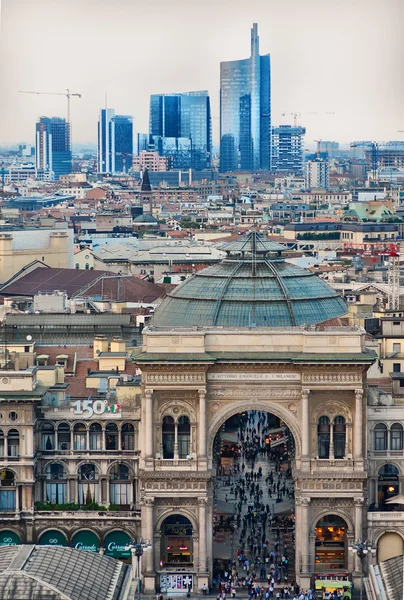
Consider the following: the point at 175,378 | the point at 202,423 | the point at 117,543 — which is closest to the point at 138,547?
the point at 202,423

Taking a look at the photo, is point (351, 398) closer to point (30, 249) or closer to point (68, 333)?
point (68, 333)

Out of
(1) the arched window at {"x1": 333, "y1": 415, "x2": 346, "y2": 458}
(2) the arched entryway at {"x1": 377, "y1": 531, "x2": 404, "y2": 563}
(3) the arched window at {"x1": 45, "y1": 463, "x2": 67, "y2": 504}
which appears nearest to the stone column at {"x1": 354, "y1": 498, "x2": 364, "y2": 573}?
(2) the arched entryway at {"x1": 377, "y1": 531, "x2": 404, "y2": 563}

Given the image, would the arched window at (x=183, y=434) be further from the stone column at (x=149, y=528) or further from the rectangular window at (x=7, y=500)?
the rectangular window at (x=7, y=500)

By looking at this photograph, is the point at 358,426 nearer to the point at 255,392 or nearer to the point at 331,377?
the point at 331,377

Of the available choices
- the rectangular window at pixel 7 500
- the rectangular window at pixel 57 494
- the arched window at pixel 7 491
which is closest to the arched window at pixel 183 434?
the rectangular window at pixel 57 494

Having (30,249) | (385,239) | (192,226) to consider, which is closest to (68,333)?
(30,249)
